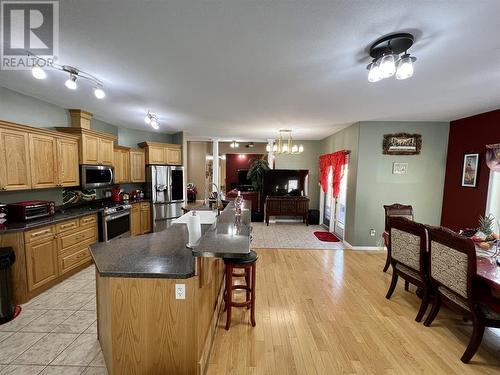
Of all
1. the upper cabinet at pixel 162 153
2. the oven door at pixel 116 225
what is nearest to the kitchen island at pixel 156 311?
the oven door at pixel 116 225

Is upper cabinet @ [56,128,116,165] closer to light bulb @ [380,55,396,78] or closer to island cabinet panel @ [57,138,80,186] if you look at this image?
island cabinet panel @ [57,138,80,186]

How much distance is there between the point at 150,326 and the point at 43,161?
9.70 ft

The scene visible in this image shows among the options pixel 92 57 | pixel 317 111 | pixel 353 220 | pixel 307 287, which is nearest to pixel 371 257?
pixel 353 220

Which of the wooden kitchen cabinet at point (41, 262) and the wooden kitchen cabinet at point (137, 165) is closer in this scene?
the wooden kitchen cabinet at point (41, 262)

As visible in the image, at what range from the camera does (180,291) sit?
1.44 meters

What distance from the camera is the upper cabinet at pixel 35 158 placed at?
2.51 m

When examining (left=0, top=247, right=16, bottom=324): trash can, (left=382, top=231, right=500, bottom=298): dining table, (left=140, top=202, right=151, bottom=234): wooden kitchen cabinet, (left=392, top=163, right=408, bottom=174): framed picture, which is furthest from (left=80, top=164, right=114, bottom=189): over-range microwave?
(left=392, top=163, right=408, bottom=174): framed picture

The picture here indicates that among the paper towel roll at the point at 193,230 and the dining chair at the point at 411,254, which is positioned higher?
the paper towel roll at the point at 193,230

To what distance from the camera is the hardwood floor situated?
1763mm

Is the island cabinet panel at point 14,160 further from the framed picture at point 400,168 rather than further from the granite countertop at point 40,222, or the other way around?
the framed picture at point 400,168

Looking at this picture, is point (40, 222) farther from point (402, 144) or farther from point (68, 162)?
point (402, 144)

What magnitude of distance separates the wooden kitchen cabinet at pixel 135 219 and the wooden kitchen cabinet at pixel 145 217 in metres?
0.09

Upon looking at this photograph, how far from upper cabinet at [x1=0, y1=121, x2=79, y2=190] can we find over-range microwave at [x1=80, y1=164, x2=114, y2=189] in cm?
11

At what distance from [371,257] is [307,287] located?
6.09 ft
